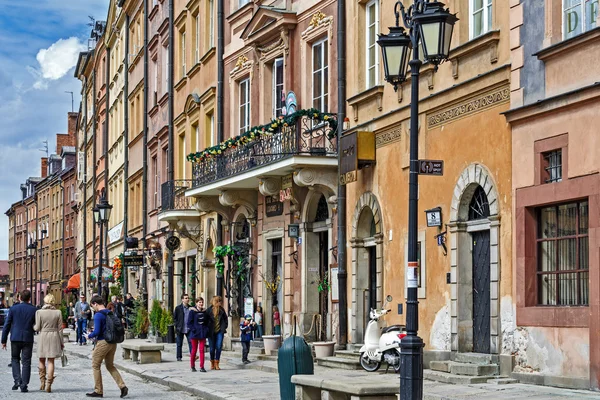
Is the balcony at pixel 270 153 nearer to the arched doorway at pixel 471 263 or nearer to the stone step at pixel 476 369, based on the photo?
the arched doorway at pixel 471 263

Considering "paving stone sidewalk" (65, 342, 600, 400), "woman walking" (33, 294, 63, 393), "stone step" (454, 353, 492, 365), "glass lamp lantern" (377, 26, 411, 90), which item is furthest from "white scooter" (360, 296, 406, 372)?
"glass lamp lantern" (377, 26, 411, 90)

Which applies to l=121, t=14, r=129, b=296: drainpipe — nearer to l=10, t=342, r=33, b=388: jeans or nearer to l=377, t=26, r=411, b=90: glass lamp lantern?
l=10, t=342, r=33, b=388: jeans

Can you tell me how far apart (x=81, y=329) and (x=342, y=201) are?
1908 centimetres

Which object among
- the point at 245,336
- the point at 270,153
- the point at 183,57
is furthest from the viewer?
the point at 183,57

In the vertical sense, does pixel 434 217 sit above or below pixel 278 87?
below

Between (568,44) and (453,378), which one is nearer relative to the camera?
(568,44)

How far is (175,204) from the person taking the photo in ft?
115

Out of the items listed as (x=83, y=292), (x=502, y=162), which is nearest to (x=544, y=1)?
(x=502, y=162)

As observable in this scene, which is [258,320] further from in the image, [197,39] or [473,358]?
[473,358]

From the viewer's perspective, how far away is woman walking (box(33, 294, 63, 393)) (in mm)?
19578

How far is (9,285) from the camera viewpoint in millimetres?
126062

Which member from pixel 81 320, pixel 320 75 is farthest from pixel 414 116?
pixel 81 320

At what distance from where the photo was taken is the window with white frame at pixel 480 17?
1851cm

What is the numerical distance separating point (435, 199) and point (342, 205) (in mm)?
4208
